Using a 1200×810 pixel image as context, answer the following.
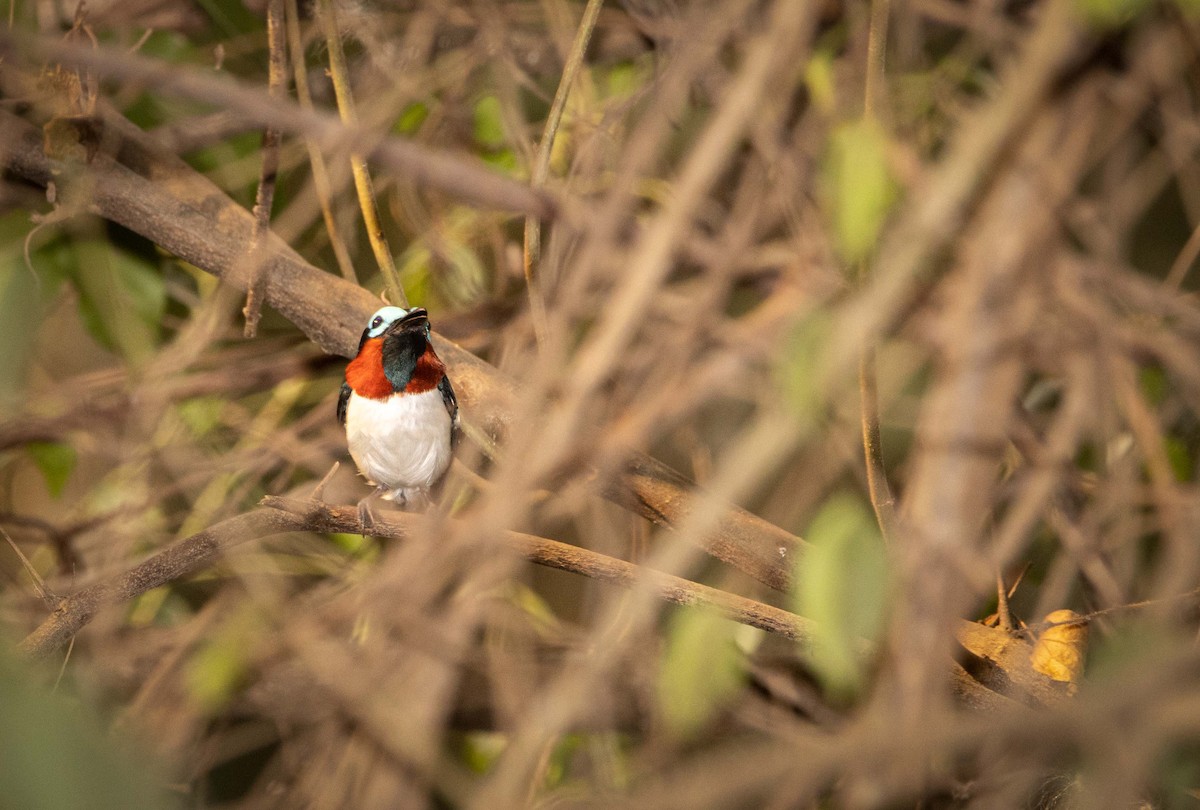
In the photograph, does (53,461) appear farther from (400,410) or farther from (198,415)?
(400,410)

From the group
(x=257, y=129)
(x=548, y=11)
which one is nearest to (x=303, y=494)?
(x=257, y=129)

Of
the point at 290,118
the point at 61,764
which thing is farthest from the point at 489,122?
the point at 61,764

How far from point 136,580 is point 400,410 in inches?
26.6

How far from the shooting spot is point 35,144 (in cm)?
179

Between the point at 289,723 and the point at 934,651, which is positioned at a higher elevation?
the point at 934,651

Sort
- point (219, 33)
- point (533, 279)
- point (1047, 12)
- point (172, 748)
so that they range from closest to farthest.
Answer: point (1047, 12), point (533, 279), point (172, 748), point (219, 33)

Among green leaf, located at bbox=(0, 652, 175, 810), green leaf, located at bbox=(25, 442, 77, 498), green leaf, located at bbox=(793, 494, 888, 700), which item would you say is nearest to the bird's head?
green leaf, located at bbox=(25, 442, 77, 498)

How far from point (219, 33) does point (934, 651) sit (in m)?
2.13

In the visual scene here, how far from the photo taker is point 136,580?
135 cm

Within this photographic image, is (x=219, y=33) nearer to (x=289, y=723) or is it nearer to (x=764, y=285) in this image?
(x=764, y=285)

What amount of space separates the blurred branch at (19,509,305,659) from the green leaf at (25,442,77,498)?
802mm

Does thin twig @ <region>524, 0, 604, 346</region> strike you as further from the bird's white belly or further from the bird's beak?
the bird's white belly

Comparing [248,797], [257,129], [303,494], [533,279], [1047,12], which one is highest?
[1047,12]

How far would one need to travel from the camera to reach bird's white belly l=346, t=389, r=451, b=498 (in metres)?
1.93
